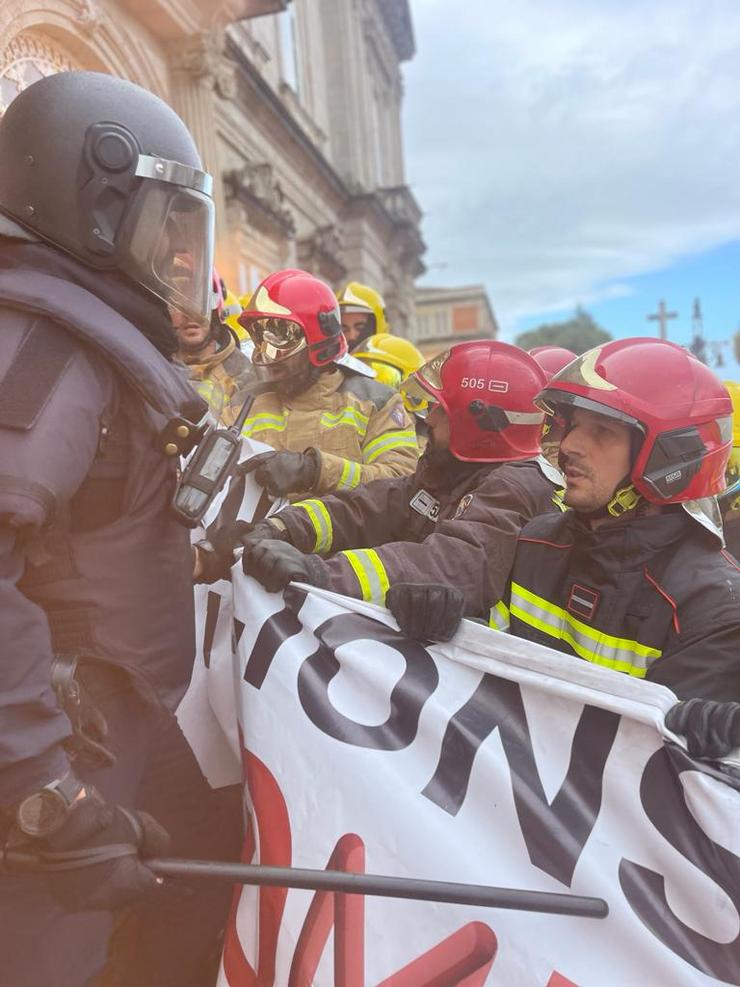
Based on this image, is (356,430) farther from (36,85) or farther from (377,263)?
(377,263)

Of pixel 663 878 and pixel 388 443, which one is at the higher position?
pixel 388 443

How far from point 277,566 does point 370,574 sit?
1.05 ft

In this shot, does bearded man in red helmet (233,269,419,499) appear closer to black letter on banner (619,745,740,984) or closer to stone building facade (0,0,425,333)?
black letter on banner (619,745,740,984)

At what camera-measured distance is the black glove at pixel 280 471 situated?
301 centimetres

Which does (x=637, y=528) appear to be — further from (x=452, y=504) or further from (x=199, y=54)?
(x=199, y=54)

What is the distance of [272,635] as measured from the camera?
1951 millimetres

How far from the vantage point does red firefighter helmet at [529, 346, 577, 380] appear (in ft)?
13.1

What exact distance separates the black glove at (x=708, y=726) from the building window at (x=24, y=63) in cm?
710

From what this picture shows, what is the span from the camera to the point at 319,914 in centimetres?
161

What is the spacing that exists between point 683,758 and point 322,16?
27.7 metres

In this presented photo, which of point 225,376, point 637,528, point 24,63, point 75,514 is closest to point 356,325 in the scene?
point 225,376

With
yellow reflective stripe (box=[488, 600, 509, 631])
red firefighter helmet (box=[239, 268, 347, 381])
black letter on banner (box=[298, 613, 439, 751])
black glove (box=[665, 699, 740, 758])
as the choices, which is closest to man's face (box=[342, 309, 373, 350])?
red firefighter helmet (box=[239, 268, 347, 381])

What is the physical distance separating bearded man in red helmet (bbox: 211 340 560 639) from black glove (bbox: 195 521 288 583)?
0.01 meters

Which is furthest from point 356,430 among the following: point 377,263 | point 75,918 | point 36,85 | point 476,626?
point 377,263
